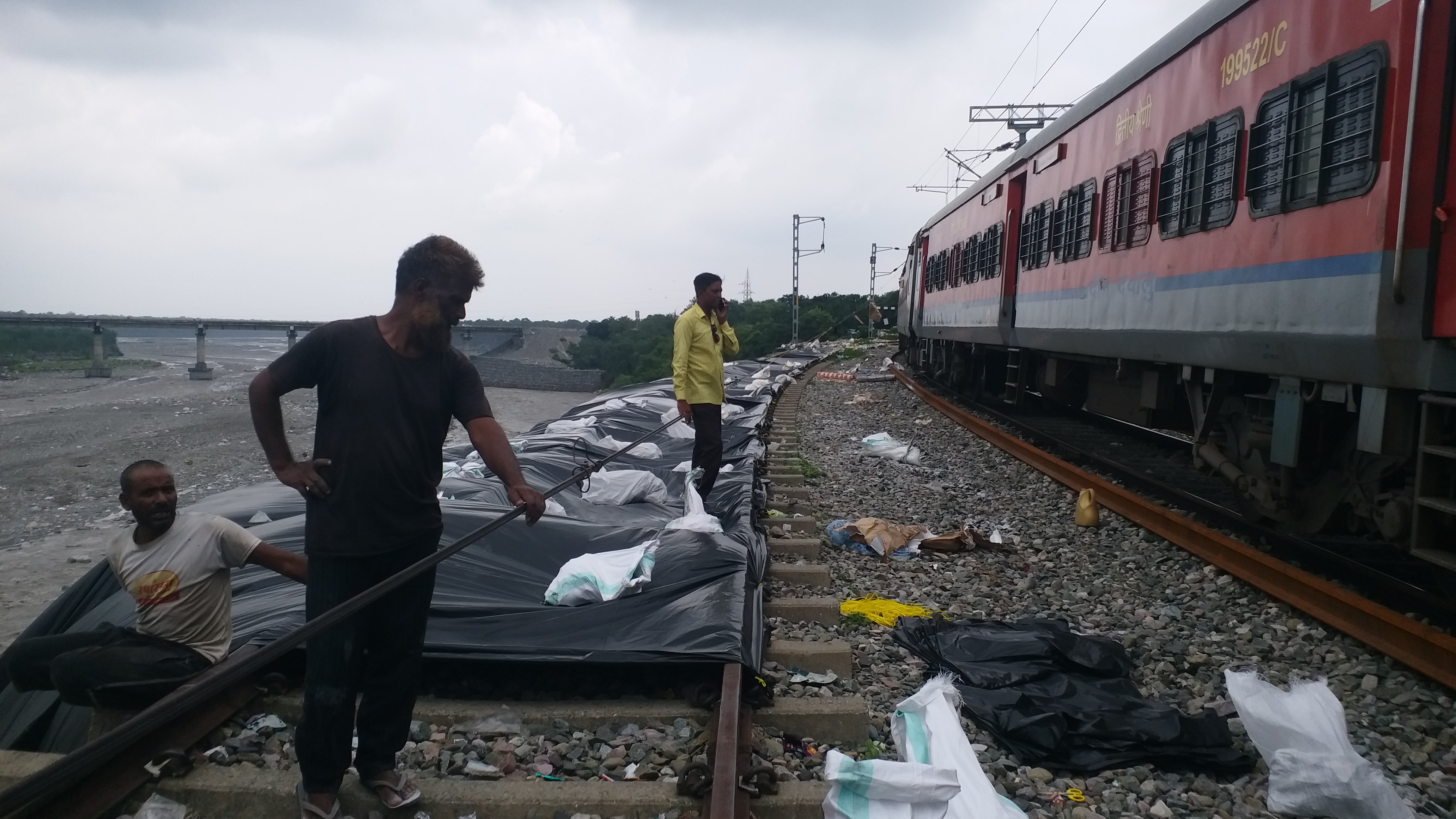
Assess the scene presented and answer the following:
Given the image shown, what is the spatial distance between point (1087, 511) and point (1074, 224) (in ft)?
12.6

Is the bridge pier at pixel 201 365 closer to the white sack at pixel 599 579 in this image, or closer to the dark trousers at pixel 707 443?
the dark trousers at pixel 707 443

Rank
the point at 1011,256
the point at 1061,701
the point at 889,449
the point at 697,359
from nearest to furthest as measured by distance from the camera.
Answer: the point at 1061,701, the point at 697,359, the point at 889,449, the point at 1011,256

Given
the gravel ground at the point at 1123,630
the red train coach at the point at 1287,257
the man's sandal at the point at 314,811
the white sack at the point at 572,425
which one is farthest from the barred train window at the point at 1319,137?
the white sack at the point at 572,425

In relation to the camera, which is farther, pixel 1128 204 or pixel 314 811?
pixel 1128 204

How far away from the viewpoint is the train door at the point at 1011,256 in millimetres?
11953

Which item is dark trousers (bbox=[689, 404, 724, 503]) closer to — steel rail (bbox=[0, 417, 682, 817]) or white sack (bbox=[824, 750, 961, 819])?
white sack (bbox=[824, 750, 961, 819])

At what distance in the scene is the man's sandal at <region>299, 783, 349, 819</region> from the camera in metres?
2.73

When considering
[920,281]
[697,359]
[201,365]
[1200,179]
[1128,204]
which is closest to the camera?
[1200,179]

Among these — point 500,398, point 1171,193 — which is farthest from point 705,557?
point 500,398

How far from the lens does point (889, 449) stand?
10.6 m

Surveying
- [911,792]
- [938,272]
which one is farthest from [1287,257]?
[938,272]

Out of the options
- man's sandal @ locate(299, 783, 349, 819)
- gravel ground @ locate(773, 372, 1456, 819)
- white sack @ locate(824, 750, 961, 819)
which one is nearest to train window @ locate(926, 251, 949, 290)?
gravel ground @ locate(773, 372, 1456, 819)

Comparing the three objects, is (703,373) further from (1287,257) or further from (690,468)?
(1287,257)

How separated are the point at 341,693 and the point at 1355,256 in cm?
478
